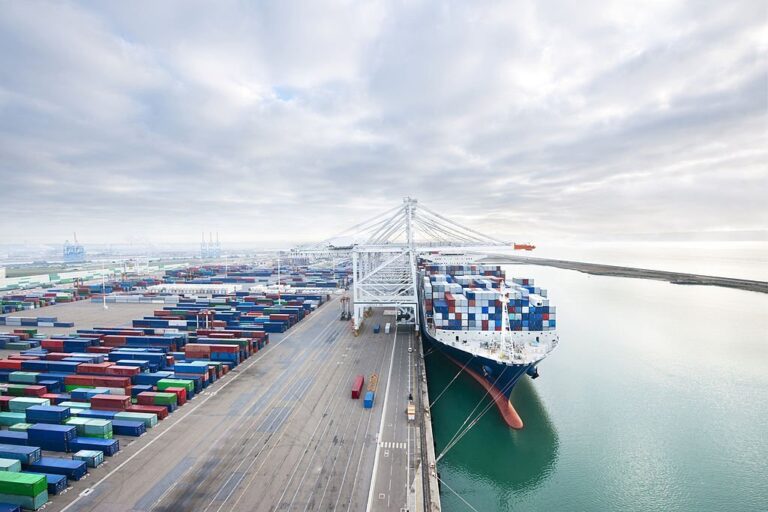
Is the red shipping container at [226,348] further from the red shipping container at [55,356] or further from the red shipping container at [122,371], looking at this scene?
the red shipping container at [55,356]

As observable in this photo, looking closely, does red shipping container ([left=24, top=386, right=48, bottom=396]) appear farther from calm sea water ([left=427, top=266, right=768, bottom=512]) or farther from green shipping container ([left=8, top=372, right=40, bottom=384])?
calm sea water ([left=427, top=266, right=768, bottom=512])

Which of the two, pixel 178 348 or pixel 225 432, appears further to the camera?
pixel 178 348

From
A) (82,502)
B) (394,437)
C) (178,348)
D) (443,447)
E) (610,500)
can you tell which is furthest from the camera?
(178,348)

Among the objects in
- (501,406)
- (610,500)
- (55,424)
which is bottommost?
(610,500)

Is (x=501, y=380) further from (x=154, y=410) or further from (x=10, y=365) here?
(x=10, y=365)

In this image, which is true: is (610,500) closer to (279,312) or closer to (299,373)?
(299,373)

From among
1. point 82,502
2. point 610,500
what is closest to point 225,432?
point 82,502

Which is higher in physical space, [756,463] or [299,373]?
[299,373]

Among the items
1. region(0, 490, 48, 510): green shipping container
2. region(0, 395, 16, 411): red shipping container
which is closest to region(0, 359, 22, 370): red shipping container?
region(0, 395, 16, 411): red shipping container
